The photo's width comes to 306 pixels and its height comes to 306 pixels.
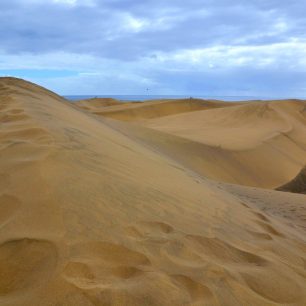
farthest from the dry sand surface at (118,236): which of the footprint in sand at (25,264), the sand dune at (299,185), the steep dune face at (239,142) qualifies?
the sand dune at (299,185)

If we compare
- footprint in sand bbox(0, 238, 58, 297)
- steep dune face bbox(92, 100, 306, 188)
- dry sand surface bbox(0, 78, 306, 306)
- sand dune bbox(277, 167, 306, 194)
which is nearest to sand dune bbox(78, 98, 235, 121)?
steep dune face bbox(92, 100, 306, 188)

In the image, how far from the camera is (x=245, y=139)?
1266 cm

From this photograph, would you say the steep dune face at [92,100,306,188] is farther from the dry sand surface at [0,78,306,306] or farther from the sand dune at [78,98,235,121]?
the dry sand surface at [0,78,306,306]

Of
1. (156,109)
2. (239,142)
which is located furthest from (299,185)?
(156,109)

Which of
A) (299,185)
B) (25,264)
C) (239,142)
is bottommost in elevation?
(299,185)

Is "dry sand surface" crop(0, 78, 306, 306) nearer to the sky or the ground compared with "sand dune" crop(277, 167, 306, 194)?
nearer to the sky

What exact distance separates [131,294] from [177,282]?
10.6 inches

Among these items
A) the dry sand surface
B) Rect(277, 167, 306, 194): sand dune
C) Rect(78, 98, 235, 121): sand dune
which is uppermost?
the dry sand surface

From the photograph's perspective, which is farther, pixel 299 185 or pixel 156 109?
pixel 156 109

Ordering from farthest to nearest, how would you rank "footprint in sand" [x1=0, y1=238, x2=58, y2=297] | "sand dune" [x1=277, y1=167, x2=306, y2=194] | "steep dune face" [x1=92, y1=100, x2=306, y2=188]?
"steep dune face" [x1=92, y1=100, x2=306, y2=188], "sand dune" [x1=277, y1=167, x2=306, y2=194], "footprint in sand" [x1=0, y1=238, x2=58, y2=297]

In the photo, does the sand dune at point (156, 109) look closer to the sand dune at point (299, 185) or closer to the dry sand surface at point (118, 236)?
the sand dune at point (299, 185)

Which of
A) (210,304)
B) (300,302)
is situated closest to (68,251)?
(210,304)

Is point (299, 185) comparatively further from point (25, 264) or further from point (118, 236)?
point (25, 264)

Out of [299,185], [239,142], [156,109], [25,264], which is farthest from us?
[156,109]
